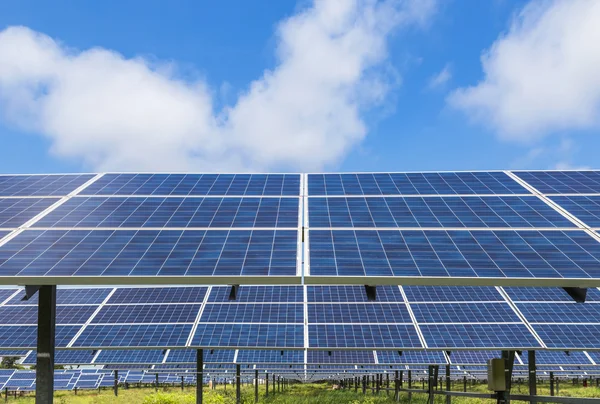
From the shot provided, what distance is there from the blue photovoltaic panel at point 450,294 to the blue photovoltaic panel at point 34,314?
14.7 metres

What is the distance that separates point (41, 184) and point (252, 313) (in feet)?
40.0

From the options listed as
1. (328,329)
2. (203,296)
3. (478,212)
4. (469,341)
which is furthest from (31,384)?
(478,212)

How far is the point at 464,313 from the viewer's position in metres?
24.9

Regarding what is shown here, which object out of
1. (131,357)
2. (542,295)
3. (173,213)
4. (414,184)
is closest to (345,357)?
(131,357)

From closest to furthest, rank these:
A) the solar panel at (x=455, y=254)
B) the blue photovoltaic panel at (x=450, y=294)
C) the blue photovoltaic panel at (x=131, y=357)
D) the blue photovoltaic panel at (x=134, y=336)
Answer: the solar panel at (x=455, y=254)
the blue photovoltaic panel at (x=134, y=336)
the blue photovoltaic panel at (x=450, y=294)
the blue photovoltaic panel at (x=131, y=357)

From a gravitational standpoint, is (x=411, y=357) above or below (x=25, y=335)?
below

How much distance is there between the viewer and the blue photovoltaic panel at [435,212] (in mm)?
12180

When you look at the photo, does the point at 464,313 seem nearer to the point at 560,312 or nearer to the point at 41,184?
the point at 560,312

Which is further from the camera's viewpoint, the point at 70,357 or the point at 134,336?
the point at 70,357

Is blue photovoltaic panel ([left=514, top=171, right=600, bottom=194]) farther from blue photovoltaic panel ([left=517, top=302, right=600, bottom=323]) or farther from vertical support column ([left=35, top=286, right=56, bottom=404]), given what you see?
vertical support column ([left=35, top=286, right=56, bottom=404])

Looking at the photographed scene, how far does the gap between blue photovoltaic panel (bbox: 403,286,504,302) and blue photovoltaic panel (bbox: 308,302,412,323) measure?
1.42 meters

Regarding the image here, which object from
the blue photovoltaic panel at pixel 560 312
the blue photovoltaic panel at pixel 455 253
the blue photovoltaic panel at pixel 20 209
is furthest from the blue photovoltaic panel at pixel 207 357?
the blue photovoltaic panel at pixel 455 253

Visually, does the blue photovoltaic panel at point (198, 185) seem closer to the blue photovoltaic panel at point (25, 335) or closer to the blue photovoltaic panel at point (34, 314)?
the blue photovoltaic panel at point (25, 335)

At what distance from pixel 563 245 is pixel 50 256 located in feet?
32.3
